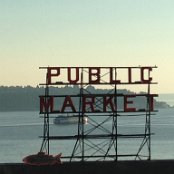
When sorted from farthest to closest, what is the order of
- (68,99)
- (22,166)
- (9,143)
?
(9,143) < (68,99) < (22,166)

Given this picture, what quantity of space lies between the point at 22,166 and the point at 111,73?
41.6 ft

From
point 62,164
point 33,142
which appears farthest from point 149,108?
point 33,142

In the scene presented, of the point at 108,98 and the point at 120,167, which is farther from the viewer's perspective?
the point at 108,98

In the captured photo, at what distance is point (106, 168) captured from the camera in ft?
159

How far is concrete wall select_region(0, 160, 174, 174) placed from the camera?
158 feet

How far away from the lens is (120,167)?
48.6m

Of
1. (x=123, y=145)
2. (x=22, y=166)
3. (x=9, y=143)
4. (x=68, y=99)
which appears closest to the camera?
(x=22, y=166)

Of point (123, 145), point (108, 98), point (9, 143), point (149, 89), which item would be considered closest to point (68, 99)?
point (108, 98)

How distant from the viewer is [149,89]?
55062mm

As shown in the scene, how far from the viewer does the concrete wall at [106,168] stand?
158ft

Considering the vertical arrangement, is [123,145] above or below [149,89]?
below

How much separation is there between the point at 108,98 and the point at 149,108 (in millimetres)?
3940

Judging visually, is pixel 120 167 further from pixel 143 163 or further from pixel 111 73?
pixel 111 73

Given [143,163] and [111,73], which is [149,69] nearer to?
[111,73]
